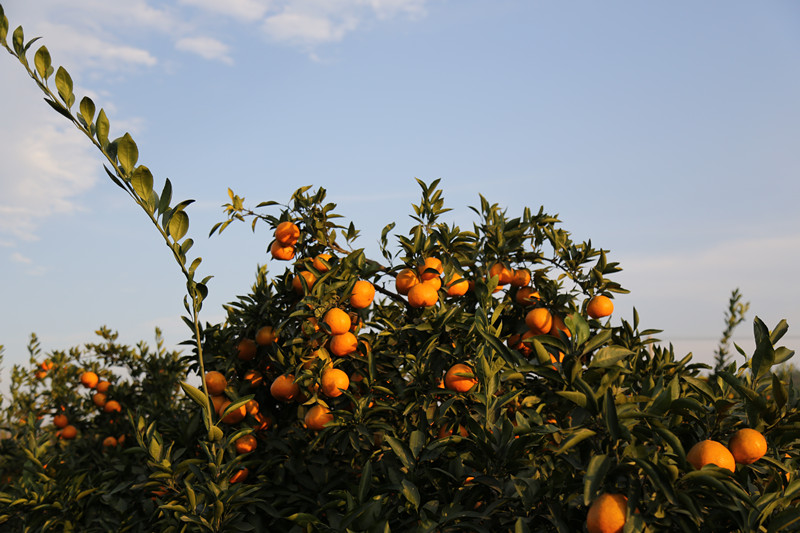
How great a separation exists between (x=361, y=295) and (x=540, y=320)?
949 mm

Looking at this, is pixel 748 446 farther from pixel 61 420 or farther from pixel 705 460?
pixel 61 420

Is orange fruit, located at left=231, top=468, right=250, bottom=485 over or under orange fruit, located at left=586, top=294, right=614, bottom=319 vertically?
under

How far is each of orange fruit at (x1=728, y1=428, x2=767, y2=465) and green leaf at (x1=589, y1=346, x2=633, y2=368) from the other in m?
0.46

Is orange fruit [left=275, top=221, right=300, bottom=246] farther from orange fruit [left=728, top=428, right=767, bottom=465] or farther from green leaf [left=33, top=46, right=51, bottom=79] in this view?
orange fruit [left=728, top=428, right=767, bottom=465]

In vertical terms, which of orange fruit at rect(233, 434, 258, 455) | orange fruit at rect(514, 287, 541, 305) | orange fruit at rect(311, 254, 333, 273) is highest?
orange fruit at rect(311, 254, 333, 273)

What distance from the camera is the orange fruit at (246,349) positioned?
319 centimetres

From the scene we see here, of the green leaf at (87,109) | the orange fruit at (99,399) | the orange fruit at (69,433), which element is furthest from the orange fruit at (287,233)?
the orange fruit at (69,433)

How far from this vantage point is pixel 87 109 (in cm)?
199

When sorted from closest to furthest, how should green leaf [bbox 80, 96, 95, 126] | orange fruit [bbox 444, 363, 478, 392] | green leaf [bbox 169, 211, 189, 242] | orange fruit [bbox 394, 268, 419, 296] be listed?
green leaf [bbox 80, 96, 95, 126]
green leaf [bbox 169, 211, 189, 242]
orange fruit [bbox 444, 363, 478, 392]
orange fruit [bbox 394, 268, 419, 296]

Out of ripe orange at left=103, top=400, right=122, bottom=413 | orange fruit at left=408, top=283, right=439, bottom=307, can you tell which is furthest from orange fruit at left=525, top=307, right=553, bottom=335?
ripe orange at left=103, top=400, right=122, bottom=413

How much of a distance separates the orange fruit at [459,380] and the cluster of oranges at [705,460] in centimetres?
88

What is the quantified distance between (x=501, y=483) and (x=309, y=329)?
1.26m

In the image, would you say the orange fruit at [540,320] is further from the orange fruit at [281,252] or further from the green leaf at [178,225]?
the green leaf at [178,225]

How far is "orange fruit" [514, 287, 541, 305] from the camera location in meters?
3.06
